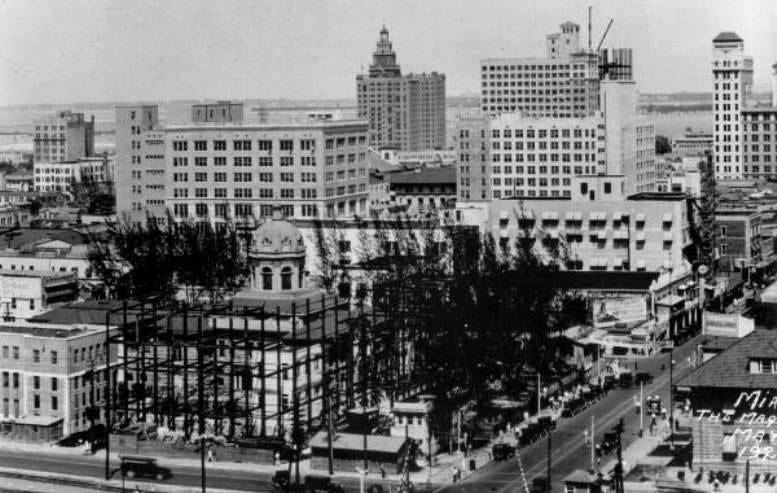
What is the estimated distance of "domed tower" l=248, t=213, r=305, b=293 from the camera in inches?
3848

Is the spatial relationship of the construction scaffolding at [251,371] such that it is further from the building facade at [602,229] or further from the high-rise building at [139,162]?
the high-rise building at [139,162]

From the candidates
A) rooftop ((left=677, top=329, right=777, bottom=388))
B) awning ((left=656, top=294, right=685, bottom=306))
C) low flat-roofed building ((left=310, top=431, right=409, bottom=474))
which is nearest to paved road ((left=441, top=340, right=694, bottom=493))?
low flat-roofed building ((left=310, top=431, right=409, bottom=474))

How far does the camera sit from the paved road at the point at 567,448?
227 ft

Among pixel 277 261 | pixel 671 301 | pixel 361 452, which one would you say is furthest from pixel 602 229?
pixel 361 452

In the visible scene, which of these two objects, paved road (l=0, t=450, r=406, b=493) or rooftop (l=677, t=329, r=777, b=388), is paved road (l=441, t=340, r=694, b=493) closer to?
paved road (l=0, t=450, r=406, b=493)

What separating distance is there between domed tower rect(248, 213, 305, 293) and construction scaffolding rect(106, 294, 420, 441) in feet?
18.9

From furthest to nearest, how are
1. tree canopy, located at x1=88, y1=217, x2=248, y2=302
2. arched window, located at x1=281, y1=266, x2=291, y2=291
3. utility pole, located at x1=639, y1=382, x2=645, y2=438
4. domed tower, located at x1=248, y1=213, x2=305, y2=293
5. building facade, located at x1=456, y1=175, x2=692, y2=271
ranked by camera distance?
building facade, located at x1=456, y1=175, x2=692, y2=271 < tree canopy, located at x1=88, y1=217, x2=248, y2=302 < arched window, located at x1=281, y1=266, x2=291, y2=291 < domed tower, located at x1=248, y1=213, x2=305, y2=293 < utility pole, located at x1=639, y1=382, x2=645, y2=438

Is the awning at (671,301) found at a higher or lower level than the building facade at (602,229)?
lower

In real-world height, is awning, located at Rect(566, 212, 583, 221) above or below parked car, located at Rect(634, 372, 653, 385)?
above

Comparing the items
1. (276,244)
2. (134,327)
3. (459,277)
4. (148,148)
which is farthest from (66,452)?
(148,148)

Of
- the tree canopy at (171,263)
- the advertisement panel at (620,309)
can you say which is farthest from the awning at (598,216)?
the tree canopy at (171,263)

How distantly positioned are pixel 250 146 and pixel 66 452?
76.9 meters

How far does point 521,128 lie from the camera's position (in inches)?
7087

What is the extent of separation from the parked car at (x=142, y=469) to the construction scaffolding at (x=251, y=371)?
10.7 ft
